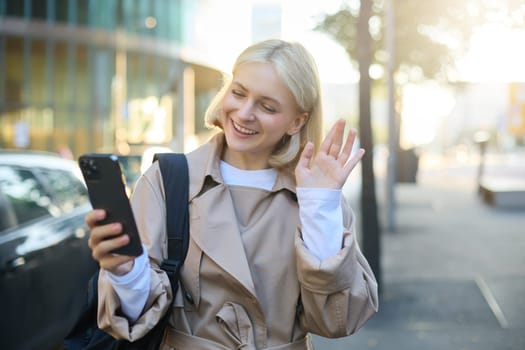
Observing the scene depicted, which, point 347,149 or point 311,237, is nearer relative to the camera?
point 311,237

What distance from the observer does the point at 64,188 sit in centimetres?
530

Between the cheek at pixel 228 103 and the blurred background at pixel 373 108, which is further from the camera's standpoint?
the blurred background at pixel 373 108

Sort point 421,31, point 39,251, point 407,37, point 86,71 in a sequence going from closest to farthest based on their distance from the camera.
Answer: point 39,251, point 407,37, point 421,31, point 86,71

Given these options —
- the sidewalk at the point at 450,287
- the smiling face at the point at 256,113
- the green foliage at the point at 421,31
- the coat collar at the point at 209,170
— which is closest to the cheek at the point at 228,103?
the smiling face at the point at 256,113

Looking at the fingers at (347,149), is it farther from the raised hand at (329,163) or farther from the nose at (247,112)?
the nose at (247,112)

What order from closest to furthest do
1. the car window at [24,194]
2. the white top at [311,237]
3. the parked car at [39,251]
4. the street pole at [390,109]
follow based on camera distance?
1. the white top at [311,237]
2. the parked car at [39,251]
3. the car window at [24,194]
4. the street pole at [390,109]

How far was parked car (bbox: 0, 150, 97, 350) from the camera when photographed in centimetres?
378

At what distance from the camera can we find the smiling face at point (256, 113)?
210 cm

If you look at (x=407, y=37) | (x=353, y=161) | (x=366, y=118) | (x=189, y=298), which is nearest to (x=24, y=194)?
(x=189, y=298)

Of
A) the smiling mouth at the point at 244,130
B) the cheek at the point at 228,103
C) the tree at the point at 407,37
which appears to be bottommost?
the smiling mouth at the point at 244,130

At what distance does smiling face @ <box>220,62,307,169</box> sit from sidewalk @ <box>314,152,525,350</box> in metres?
3.43

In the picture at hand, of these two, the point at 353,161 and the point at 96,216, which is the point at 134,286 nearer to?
the point at 96,216

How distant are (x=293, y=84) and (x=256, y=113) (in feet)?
0.48

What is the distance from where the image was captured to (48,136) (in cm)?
3319
